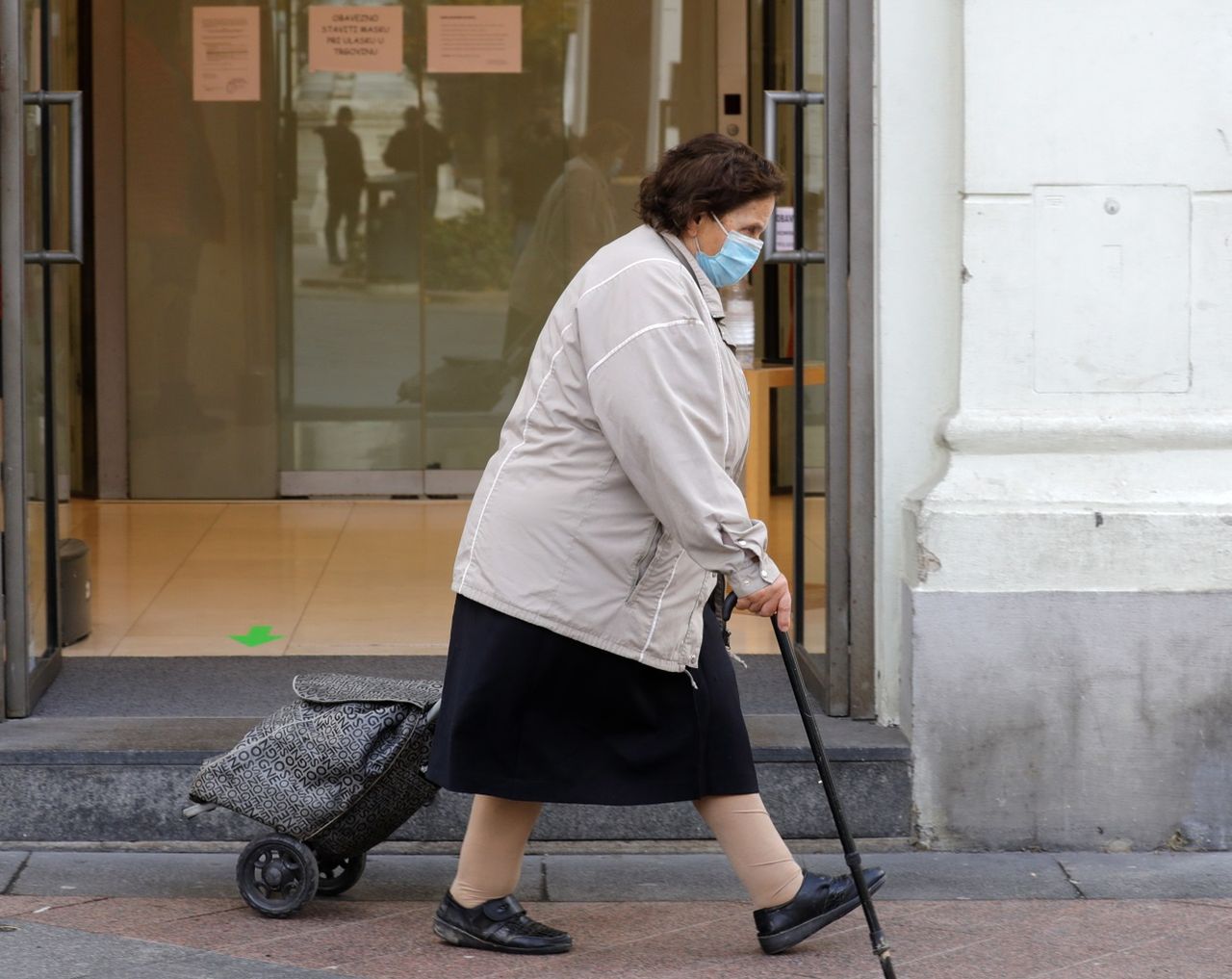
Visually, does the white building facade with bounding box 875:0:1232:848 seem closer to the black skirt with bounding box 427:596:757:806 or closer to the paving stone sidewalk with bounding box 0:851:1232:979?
the paving stone sidewalk with bounding box 0:851:1232:979

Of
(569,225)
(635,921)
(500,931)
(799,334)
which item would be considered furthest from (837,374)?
(569,225)

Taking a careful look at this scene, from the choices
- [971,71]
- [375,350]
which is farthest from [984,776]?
[375,350]

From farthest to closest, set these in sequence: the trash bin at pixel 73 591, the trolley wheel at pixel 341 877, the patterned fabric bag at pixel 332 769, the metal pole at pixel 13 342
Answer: the trash bin at pixel 73 591, the metal pole at pixel 13 342, the trolley wheel at pixel 341 877, the patterned fabric bag at pixel 332 769

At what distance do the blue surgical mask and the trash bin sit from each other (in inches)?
116

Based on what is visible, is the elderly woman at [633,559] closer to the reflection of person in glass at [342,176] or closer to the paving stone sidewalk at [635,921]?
the paving stone sidewalk at [635,921]

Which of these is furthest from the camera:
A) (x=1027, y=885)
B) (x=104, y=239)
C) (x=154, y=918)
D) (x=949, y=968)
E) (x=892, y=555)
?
(x=104, y=239)

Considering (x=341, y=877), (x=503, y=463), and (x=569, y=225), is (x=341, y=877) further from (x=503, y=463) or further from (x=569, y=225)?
(x=569, y=225)

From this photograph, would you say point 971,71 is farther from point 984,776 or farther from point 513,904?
point 513,904

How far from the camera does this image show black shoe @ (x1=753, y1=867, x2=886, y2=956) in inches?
161

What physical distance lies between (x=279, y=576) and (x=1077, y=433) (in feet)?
12.9

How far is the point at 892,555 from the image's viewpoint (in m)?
5.11

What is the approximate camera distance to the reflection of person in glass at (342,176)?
10.1 meters

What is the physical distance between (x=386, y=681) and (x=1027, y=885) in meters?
1.71

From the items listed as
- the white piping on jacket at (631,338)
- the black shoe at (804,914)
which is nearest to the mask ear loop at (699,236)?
the white piping on jacket at (631,338)
